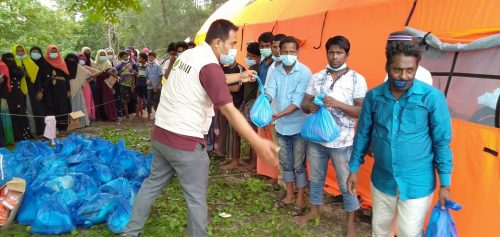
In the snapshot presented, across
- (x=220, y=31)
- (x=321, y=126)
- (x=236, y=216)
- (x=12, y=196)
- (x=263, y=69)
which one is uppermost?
(x=220, y=31)

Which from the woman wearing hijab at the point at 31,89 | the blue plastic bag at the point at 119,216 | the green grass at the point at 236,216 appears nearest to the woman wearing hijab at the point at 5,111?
the woman wearing hijab at the point at 31,89

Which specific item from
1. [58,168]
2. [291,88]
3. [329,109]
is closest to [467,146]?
[329,109]

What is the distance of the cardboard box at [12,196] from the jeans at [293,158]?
2.75 m

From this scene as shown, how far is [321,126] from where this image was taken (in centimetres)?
339

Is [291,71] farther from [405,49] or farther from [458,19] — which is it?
[405,49]

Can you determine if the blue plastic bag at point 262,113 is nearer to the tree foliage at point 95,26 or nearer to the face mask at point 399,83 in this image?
the face mask at point 399,83

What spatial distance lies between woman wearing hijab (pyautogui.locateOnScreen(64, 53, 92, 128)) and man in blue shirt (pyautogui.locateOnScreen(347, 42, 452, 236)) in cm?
780

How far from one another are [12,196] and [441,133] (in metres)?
3.98

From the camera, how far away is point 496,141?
9.59ft

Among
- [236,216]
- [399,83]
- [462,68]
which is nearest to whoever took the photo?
[399,83]

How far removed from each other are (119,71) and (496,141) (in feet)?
29.8

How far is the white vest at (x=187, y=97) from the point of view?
286 centimetres

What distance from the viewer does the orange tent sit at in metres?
3.02

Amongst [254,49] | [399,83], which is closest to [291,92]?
[254,49]
